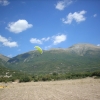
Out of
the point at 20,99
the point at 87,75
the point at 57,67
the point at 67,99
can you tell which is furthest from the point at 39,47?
the point at 57,67

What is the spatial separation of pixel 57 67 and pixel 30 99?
177563 millimetres

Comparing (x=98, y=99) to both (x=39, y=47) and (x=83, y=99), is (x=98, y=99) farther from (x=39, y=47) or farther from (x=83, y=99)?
(x=39, y=47)

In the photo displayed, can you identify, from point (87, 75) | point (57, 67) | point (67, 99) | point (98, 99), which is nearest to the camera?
point (98, 99)

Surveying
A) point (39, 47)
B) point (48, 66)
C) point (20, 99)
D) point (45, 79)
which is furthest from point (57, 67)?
point (20, 99)

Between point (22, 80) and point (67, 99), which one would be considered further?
point (22, 80)

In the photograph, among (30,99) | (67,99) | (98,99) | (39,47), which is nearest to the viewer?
(98,99)

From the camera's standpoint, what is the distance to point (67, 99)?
13.1 metres

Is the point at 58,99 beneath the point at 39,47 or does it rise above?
beneath

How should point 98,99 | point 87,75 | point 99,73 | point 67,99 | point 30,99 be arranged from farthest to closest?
point 87,75 → point 99,73 → point 30,99 → point 67,99 → point 98,99

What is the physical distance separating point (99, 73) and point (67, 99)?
36.6 meters

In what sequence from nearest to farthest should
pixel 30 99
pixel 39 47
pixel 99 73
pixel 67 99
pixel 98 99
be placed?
pixel 98 99
pixel 67 99
pixel 30 99
pixel 39 47
pixel 99 73

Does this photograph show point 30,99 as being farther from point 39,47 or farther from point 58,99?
point 39,47

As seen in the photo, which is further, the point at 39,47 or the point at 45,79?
the point at 45,79

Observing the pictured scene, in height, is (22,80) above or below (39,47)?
below
